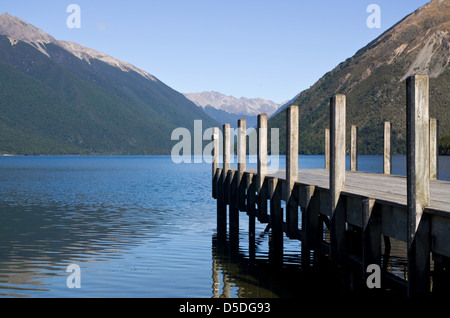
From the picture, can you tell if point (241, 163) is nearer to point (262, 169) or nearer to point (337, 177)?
point (262, 169)

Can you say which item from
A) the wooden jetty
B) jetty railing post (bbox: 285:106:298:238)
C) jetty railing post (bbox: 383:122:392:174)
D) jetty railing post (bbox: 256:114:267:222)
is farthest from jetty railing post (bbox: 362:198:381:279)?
jetty railing post (bbox: 383:122:392:174)

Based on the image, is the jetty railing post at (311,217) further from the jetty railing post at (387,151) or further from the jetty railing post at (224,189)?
the jetty railing post at (387,151)

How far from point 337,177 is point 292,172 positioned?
3443mm

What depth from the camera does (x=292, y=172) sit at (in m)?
15.2

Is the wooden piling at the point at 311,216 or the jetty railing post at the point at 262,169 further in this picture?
the jetty railing post at the point at 262,169

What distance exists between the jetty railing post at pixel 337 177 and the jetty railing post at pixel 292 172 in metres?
2.95

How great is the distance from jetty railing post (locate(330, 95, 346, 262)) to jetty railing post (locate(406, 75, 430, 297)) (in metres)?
3.10

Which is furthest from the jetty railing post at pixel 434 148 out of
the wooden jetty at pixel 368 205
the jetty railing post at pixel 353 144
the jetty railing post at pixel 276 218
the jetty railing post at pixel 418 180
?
the jetty railing post at pixel 418 180

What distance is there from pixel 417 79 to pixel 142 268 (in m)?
11.4

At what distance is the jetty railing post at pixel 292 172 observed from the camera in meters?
14.9

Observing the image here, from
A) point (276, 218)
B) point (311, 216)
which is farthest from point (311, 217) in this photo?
point (276, 218)

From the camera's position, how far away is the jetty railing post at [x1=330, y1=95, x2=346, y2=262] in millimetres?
11695
